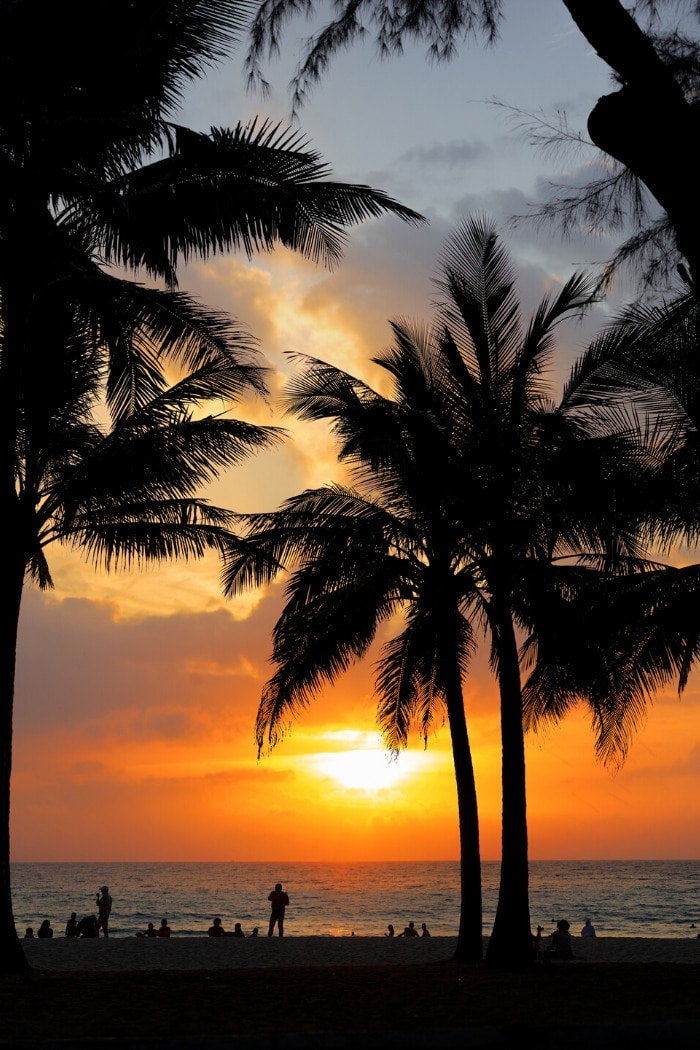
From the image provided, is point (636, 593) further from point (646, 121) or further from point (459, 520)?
point (646, 121)

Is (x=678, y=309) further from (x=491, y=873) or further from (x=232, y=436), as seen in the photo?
(x=491, y=873)

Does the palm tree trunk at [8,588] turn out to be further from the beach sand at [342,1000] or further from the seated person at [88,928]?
the seated person at [88,928]

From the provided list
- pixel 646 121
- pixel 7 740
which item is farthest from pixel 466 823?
pixel 646 121

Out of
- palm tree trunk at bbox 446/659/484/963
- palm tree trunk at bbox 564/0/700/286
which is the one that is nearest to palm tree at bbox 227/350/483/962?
palm tree trunk at bbox 446/659/484/963

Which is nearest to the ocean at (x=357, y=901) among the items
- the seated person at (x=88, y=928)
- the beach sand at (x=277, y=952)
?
the seated person at (x=88, y=928)

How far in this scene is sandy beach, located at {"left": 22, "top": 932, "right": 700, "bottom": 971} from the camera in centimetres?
1725

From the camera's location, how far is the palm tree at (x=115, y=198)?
11.3 m

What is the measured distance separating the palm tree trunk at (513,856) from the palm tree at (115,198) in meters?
5.69

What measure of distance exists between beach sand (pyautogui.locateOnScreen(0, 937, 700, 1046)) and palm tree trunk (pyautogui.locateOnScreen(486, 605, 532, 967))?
1.57 ft

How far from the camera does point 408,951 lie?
20328 millimetres

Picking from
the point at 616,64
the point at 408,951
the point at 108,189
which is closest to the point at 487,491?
the point at 108,189

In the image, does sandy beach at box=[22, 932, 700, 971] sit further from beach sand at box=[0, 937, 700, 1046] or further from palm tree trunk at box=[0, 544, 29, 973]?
beach sand at box=[0, 937, 700, 1046]

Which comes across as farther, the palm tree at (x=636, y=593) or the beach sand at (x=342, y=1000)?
the palm tree at (x=636, y=593)

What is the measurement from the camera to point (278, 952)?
19797mm
